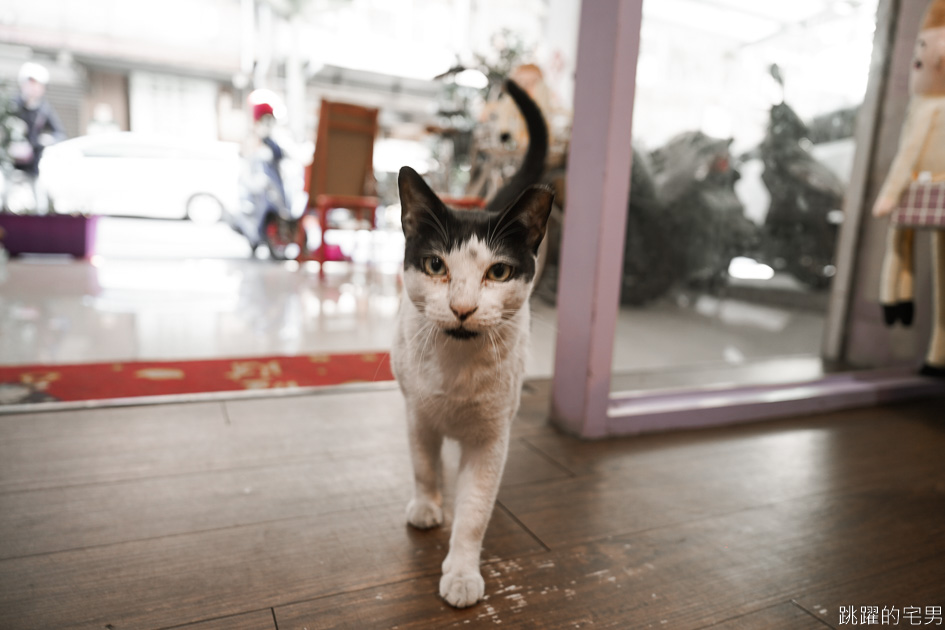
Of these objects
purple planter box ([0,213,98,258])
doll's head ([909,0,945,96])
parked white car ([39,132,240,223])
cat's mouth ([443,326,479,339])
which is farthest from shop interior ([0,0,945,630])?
parked white car ([39,132,240,223])

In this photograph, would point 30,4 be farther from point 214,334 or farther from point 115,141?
point 214,334

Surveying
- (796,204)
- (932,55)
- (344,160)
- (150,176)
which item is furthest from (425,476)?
(150,176)

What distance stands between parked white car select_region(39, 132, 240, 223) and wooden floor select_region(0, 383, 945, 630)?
18.7 feet

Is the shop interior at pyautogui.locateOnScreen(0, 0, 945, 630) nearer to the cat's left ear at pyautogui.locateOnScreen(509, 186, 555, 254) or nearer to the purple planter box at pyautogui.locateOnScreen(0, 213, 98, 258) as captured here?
the cat's left ear at pyautogui.locateOnScreen(509, 186, 555, 254)

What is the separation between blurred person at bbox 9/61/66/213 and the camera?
476cm

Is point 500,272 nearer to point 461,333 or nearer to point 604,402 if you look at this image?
point 461,333

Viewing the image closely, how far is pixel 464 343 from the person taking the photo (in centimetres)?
85

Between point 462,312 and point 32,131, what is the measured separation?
5947mm

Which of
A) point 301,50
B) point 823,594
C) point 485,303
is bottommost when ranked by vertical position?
point 823,594

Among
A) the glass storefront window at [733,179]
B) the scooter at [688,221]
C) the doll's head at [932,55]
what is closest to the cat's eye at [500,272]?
the glass storefront window at [733,179]

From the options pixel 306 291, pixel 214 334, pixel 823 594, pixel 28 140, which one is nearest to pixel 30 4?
pixel 28 140

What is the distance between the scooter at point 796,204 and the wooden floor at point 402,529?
0.87 m

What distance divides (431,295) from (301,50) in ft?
29.8

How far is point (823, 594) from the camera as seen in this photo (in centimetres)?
89
